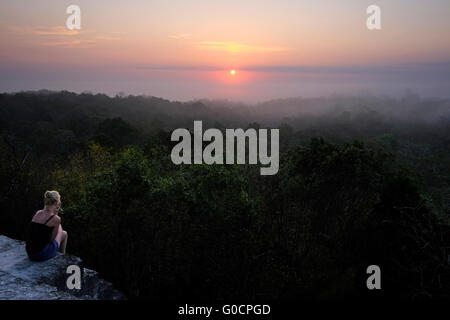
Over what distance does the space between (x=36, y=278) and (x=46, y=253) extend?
0.56m

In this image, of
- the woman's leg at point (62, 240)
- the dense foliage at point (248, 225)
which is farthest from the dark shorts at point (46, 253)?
the dense foliage at point (248, 225)

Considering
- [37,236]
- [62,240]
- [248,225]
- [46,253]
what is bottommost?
[248,225]

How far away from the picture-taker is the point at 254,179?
1805cm

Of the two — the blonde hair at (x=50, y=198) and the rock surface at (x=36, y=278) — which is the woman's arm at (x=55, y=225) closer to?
the blonde hair at (x=50, y=198)

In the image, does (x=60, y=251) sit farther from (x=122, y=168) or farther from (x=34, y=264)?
(x=122, y=168)

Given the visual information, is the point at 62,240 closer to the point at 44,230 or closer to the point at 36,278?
the point at 44,230

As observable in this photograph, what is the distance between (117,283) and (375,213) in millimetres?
11993

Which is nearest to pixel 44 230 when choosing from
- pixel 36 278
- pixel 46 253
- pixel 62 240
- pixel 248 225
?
pixel 46 253

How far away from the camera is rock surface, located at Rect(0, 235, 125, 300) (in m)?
6.07

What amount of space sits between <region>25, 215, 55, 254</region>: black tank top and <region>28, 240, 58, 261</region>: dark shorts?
7 cm

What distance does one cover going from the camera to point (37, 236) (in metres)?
6.83

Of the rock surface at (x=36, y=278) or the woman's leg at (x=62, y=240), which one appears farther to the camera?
the woman's leg at (x=62, y=240)

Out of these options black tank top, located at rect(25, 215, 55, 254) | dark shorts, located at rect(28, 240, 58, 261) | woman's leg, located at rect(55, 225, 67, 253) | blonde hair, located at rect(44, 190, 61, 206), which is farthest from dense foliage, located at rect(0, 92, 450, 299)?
blonde hair, located at rect(44, 190, 61, 206)

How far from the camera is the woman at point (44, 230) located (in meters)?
6.84
